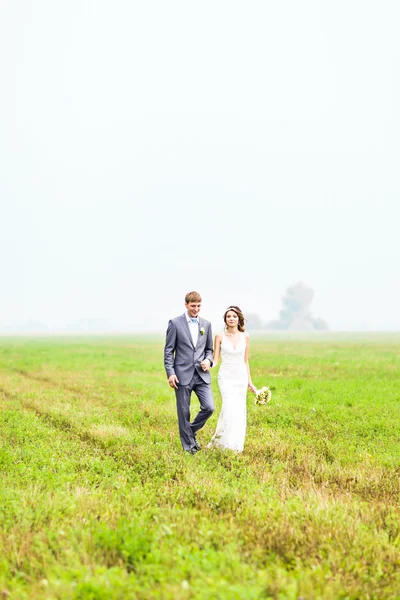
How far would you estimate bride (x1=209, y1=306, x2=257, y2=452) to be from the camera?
9992 mm

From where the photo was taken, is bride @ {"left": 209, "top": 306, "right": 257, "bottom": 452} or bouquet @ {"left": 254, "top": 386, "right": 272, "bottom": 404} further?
bouquet @ {"left": 254, "top": 386, "right": 272, "bottom": 404}

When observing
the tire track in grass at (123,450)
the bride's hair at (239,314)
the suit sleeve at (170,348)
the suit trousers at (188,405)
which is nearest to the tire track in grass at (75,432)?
the tire track in grass at (123,450)

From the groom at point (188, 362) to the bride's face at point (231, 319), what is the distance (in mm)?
540

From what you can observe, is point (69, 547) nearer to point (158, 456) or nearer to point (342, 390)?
A: point (158, 456)

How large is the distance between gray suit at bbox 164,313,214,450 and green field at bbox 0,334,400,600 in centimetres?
65

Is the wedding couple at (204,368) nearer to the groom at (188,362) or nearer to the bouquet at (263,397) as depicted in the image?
the groom at (188,362)

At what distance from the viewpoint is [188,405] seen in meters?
9.73

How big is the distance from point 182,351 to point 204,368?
536 mm

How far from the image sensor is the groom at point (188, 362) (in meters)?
9.62

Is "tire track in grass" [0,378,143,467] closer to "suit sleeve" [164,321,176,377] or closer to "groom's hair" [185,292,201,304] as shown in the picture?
Answer: "suit sleeve" [164,321,176,377]

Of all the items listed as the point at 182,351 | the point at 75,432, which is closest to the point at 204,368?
the point at 182,351

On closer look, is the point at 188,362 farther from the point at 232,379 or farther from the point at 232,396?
the point at 232,396

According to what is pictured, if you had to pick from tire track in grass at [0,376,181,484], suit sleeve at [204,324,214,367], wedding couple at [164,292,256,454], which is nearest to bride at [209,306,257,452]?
wedding couple at [164,292,256,454]

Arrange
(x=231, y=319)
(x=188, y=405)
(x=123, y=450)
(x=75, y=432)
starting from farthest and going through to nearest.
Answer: (x=75, y=432) → (x=231, y=319) → (x=123, y=450) → (x=188, y=405)
